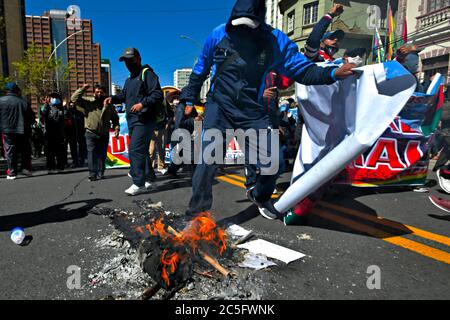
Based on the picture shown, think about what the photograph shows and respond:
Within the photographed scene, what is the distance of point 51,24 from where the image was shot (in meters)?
58.6

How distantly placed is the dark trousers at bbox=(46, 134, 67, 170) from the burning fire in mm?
5646

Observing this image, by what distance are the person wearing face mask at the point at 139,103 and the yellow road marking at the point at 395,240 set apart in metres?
2.65

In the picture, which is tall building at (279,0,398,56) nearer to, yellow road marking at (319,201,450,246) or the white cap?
yellow road marking at (319,201,450,246)

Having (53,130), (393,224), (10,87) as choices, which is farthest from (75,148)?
(393,224)

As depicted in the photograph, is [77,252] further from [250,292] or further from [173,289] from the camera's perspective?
[250,292]

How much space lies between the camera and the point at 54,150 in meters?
7.31

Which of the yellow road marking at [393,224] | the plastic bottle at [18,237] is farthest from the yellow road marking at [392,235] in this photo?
the plastic bottle at [18,237]

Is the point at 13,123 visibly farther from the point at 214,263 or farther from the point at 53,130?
the point at 214,263

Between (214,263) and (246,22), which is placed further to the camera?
(246,22)

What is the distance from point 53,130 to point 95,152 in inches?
76.3

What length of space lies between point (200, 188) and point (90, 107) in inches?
153

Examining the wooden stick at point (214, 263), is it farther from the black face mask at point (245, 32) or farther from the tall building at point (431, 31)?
the tall building at point (431, 31)

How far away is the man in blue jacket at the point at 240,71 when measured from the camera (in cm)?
287

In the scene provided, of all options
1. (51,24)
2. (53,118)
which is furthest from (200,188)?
(51,24)
